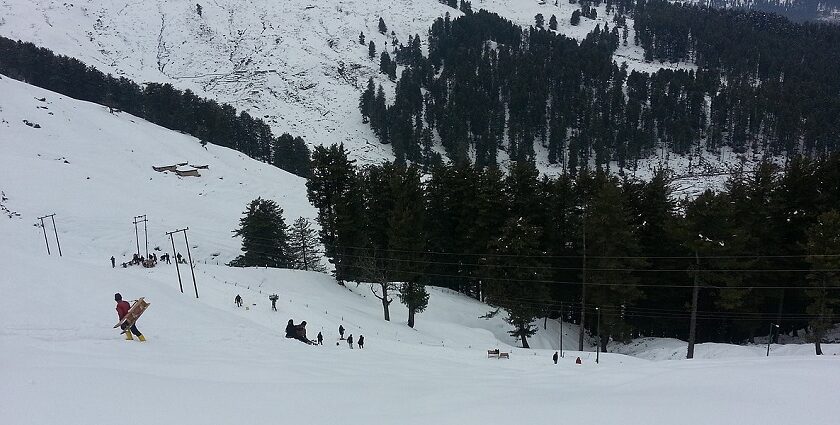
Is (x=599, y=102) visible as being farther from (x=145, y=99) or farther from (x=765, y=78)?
(x=145, y=99)

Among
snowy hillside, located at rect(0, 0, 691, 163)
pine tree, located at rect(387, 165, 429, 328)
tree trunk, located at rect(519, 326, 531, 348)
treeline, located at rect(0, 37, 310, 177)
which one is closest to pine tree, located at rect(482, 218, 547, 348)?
tree trunk, located at rect(519, 326, 531, 348)

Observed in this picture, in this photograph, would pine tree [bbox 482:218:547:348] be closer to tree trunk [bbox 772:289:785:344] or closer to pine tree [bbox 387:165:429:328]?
pine tree [bbox 387:165:429:328]

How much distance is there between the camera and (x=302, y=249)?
49438 millimetres

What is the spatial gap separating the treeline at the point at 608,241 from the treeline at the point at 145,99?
63.9 metres

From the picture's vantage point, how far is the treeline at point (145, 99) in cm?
10225

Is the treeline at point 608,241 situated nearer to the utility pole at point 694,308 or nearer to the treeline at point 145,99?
the utility pole at point 694,308

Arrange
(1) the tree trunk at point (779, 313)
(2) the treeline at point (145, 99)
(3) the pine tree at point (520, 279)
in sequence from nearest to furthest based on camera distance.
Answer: (1) the tree trunk at point (779, 313) < (3) the pine tree at point (520, 279) < (2) the treeline at point (145, 99)

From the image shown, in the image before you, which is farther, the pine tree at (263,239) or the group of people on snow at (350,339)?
the pine tree at (263,239)

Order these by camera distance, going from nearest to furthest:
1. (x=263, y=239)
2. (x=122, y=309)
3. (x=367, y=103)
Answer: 1. (x=122, y=309)
2. (x=263, y=239)
3. (x=367, y=103)

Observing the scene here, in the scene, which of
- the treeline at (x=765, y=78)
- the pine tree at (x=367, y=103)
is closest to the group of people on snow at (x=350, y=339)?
the pine tree at (x=367, y=103)

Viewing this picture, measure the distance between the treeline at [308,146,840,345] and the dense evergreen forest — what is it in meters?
83.7

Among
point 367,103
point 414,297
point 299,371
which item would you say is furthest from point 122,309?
point 367,103

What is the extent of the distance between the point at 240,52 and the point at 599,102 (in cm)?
13496

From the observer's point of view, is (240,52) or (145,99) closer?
(145,99)
